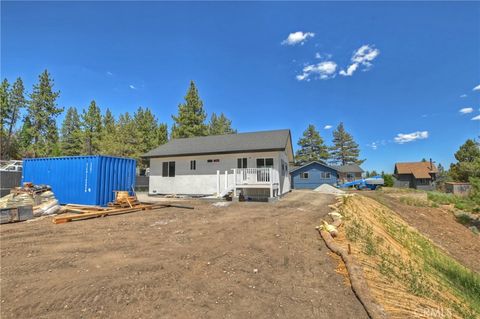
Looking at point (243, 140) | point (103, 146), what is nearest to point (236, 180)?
point (243, 140)

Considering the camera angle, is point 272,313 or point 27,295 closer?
point 272,313

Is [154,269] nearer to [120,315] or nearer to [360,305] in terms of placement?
[120,315]

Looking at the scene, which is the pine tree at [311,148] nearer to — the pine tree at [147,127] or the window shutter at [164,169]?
the pine tree at [147,127]

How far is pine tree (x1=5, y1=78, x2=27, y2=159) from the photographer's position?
35.1 meters

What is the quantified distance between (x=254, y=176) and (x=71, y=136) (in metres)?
45.3

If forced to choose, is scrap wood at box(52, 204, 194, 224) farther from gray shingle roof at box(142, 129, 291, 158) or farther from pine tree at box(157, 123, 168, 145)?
pine tree at box(157, 123, 168, 145)

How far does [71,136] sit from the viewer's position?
4516 cm

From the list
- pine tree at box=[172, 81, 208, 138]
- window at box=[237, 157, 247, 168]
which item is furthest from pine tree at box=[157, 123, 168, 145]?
window at box=[237, 157, 247, 168]

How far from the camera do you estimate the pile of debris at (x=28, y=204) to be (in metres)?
8.68

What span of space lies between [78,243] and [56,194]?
8903mm

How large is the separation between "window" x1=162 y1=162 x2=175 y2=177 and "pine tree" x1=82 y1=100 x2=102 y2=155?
93.4ft

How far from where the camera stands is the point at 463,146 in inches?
1417

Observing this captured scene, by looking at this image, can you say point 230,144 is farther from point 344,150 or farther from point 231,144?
point 344,150

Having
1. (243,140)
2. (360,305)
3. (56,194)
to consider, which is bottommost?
(360,305)
